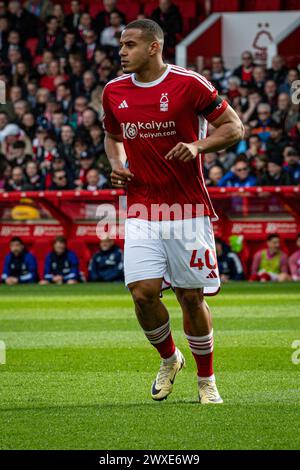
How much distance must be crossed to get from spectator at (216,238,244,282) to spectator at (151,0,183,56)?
748 centimetres

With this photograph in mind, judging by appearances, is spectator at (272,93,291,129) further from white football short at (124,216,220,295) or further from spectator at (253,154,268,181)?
white football short at (124,216,220,295)

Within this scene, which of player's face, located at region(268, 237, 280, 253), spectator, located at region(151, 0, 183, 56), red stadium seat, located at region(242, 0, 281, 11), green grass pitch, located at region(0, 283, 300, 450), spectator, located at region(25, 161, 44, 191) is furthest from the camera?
red stadium seat, located at region(242, 0, 281, 11)

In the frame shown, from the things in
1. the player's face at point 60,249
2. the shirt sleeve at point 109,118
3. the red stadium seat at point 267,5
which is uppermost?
the red stadium seat at point 267,5

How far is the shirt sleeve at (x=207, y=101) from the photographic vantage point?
7.44 metres

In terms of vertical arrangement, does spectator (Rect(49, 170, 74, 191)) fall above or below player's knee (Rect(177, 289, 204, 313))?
above

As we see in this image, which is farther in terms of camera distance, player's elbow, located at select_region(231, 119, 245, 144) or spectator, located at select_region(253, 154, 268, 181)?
spectator, located at select_region(253, 154, 268, 181)

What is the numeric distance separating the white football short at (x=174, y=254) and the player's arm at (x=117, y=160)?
284mm

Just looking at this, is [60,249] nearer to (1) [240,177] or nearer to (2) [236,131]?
(1) [240,177]

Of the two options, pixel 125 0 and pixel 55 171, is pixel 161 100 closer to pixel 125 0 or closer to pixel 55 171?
pixel 55 171

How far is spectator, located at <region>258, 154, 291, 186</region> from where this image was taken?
20141 mm

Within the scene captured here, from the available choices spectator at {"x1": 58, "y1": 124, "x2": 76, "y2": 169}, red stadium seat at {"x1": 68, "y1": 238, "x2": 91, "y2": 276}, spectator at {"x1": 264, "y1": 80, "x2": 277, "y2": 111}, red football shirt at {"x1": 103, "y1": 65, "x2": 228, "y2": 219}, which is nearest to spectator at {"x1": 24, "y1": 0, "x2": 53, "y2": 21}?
spectator at {"x1": 58, "y1": 124, "x2": 76, "y2": 169}

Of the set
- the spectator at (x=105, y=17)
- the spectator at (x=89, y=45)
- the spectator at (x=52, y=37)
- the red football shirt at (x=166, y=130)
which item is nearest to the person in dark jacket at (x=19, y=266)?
the spectator at (x=89, y=45)

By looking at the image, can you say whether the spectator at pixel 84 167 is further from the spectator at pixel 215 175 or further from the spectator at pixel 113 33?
the spectator at pixel 113 33
